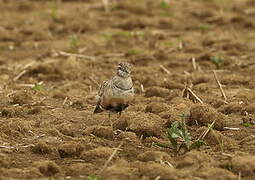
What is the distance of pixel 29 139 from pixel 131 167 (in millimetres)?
1310

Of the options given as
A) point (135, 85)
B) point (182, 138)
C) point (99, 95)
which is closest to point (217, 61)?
point (135, 85)

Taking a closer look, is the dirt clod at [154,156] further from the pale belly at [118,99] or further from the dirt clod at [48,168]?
the pale belly at [118,99]

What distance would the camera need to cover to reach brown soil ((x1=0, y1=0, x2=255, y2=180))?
18.3ft

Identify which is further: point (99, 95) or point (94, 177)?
point (99, 95)

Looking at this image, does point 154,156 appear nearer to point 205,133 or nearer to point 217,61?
point 205,133

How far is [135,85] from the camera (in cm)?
877

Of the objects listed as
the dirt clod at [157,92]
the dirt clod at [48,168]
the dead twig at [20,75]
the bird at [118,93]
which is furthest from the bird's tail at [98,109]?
the dead twig at [20,75]

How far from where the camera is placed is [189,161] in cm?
546

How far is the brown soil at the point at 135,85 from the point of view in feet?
18.3

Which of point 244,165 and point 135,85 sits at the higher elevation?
point 244,165

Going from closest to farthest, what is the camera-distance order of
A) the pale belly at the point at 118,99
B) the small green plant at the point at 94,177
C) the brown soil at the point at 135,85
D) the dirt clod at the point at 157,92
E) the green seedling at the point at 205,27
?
the small green plant at the point at 94,177
the brown soil at the point at 135,85
the pale belly at the point at 118,99
the dirt clod at the point at 157,92
the green seedling at the point at 205,27

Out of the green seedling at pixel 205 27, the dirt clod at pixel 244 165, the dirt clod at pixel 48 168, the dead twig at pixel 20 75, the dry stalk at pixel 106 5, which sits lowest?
the dead twig at pixel 20 75

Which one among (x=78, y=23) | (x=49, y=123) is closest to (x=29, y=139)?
(x=49, y=123)

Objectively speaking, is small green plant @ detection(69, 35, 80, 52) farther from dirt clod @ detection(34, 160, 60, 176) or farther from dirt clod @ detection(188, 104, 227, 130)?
dirt clod @ detection(34, 160, 60, 176)
